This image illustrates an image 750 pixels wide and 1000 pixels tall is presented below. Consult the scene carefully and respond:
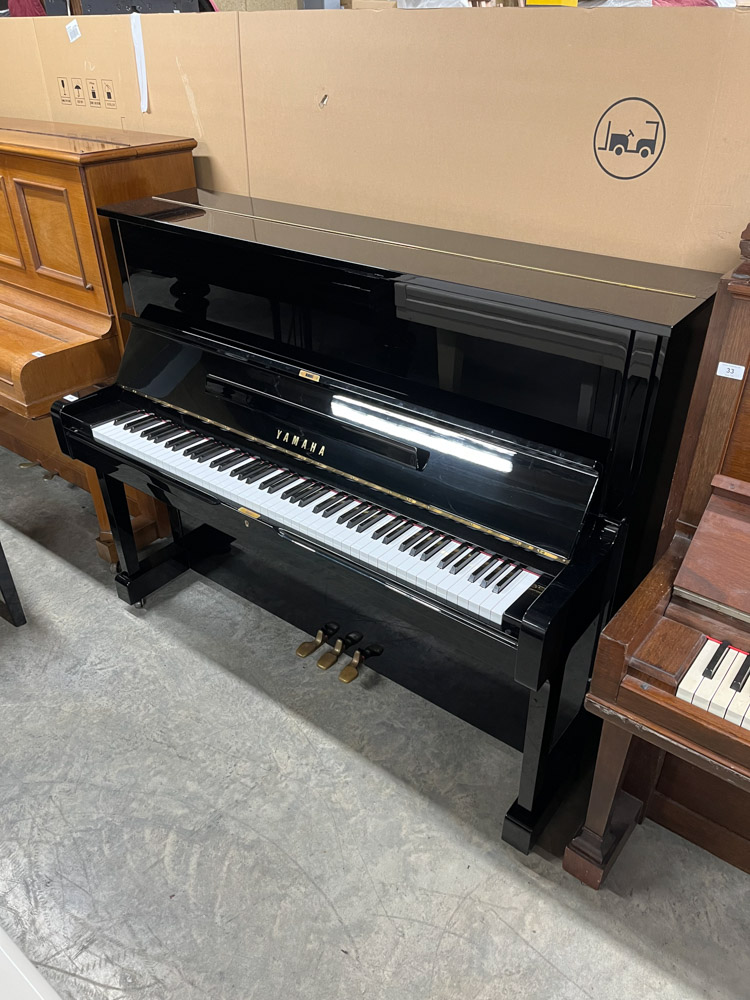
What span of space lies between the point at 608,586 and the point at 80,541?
2.09m

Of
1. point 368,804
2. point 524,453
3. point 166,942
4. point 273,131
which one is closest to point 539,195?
point 524,453

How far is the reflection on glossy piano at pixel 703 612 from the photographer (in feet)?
3.88

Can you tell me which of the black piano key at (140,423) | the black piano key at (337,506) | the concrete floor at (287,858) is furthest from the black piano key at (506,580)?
the black piano key at (140,423)

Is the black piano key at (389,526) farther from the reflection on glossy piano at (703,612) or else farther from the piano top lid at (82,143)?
the piano top lid at (82,143)

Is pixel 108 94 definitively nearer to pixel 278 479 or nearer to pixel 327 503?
pixel 278 479

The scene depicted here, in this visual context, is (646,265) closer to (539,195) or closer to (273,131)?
(539,195)

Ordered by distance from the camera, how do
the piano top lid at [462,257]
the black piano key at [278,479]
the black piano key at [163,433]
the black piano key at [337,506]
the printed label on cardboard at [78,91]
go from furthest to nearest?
1. the printed label on cardboard at [78,91]
2. the black piano key at [163,433]
3. the black piano key at [278,479]
4. the black piano key at [337,506]
5. the piano top lid at [462,257]

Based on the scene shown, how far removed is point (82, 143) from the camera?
2188 mm

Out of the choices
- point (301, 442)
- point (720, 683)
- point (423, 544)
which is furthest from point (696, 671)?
point (301, 442)

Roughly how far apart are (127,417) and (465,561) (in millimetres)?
1183

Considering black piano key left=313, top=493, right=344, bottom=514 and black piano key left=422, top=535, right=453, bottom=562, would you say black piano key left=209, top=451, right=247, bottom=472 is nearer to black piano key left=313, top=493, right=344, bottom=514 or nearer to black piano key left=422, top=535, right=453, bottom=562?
black piano key left=313, top=493, right=344, bottom=514

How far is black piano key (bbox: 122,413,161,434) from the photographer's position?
6.90ft

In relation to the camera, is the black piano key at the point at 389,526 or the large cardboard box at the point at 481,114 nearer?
the large cardboard box at the point at 481,114

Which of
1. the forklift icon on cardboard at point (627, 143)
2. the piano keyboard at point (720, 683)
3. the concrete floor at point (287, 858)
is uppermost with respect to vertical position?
the forklift icon on cardboard at point (627, 143)
